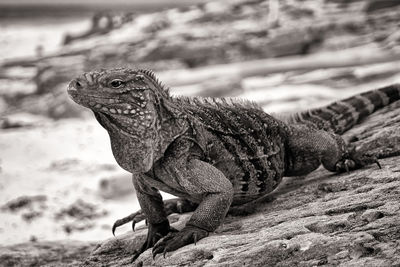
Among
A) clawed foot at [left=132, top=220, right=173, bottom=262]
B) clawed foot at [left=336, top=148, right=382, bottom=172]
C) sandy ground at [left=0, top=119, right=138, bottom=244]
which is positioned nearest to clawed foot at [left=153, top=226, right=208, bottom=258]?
clawed foot at [left=132, top=220, right=173, bottom=262]

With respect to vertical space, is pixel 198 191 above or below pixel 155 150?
below

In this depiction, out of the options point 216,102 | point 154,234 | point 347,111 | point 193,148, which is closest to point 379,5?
point 347,111

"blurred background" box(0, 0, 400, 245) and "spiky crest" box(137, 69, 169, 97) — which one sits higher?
"blurred background" box(0, 0, 400, 245)

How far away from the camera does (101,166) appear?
1020cm

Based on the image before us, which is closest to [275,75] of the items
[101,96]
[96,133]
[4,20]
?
[96,133]

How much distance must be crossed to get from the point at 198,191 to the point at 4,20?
12.6 metres

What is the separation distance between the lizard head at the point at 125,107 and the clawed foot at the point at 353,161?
6.25 feet

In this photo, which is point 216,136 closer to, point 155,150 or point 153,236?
point 155,150

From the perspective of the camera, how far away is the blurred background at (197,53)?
13109 millimetres

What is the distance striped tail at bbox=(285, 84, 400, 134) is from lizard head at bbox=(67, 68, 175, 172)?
2.19 metres

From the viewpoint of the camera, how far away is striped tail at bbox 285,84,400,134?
19.2 feet

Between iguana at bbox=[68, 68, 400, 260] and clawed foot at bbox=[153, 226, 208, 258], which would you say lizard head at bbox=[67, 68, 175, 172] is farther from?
clawed foot at bbox=[153, 226, 208, 258]

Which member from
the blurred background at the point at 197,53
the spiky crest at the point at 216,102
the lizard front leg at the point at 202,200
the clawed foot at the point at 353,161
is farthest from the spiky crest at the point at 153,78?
the blurred background at the point at 197,53

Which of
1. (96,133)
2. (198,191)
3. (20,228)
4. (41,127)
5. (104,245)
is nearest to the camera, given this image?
(198,191)
